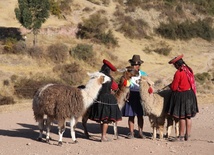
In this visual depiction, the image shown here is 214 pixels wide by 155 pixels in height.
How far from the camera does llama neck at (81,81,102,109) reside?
32.4 ft

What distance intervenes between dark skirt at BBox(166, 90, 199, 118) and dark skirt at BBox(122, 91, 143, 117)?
2.72 feet

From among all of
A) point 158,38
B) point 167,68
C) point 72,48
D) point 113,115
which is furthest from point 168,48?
point 113,115

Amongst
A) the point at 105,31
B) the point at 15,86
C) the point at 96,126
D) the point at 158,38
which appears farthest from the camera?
the point at 158,38

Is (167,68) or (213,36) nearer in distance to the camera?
(167,68)

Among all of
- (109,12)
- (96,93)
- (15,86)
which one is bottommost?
(15,86)

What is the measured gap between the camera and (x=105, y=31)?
42.4 m

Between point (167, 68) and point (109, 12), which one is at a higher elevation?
point (109, 12)

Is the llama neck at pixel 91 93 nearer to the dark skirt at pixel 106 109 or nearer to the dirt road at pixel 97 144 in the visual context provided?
the dark skirt at pixel 106 109

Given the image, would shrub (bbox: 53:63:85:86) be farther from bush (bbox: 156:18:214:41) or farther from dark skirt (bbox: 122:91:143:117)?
dark skirt (bbox: 122:91:143:117)

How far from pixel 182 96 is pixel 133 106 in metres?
A: 1.21

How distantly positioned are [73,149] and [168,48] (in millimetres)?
34118

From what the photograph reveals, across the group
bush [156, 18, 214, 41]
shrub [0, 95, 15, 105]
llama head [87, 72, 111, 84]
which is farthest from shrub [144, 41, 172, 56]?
llama head [87, 72, 111, 84]

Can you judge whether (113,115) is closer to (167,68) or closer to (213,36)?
(167,68)

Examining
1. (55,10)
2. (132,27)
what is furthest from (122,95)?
(132,27)
